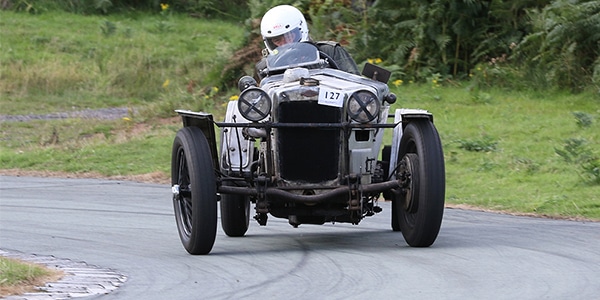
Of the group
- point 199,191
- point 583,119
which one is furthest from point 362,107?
point 583,119

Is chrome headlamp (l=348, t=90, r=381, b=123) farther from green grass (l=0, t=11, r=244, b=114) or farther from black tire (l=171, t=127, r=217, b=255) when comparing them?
green grass (l=0, t=11, r=244, b=114)

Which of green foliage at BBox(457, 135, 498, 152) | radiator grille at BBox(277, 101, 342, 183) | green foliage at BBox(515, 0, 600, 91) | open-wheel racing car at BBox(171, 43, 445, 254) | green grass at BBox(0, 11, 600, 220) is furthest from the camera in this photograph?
green foliage at BBox(515, 0, 600, 91)

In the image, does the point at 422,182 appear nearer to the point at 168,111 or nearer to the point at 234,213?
A: the point at 234,213

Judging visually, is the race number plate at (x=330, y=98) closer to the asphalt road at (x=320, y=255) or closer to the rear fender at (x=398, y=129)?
the rear fender at (x=398, y=129)

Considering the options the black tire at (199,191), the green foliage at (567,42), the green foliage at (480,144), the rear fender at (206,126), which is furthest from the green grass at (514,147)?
the black tire at (199,191)

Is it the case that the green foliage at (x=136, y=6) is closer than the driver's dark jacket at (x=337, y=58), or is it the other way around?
the driver's dark jacket at (x=337, y=58)

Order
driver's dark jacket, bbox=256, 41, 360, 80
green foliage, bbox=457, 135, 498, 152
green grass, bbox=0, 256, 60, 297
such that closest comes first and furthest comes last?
green grass, bbox=0, 256, 60, 297 < driver's dark jacket, bbox=256, 41, 360, 80 < green foliage, bbox=457, 135, 498, 152

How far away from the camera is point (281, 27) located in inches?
397

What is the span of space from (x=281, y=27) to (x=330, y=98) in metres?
1.59

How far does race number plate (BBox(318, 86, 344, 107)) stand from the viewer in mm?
8672

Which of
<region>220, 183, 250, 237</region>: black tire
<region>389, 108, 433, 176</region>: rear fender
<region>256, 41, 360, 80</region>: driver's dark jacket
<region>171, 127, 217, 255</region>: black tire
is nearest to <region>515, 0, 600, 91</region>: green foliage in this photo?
<region>256, 41, 360, 80</region>: driver's dark jacket

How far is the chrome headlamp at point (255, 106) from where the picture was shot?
8633 mm

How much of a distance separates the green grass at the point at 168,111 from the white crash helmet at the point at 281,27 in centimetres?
330

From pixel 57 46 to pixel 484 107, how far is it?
43.4ft
